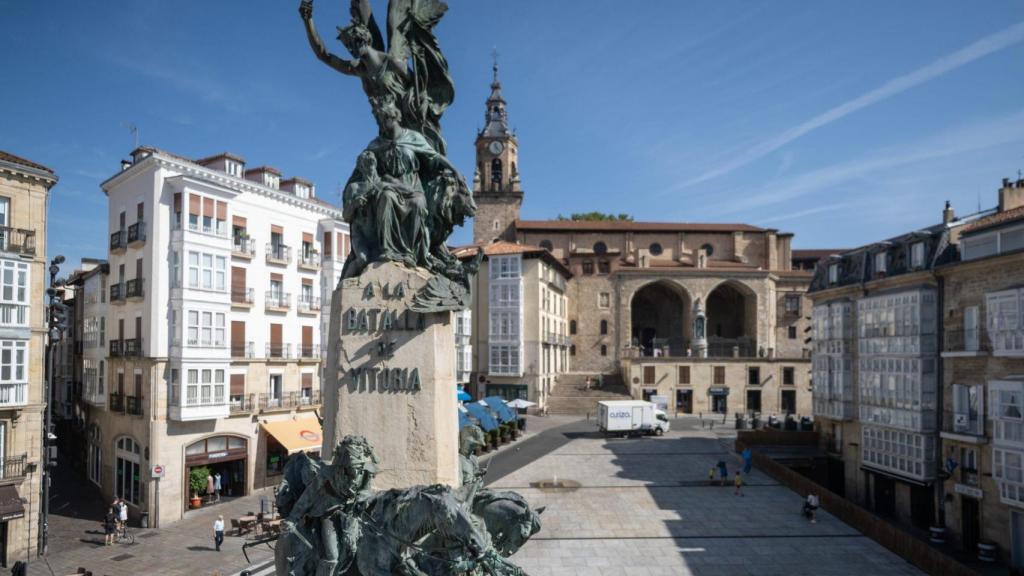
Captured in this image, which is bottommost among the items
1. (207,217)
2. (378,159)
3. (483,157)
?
(378,159)

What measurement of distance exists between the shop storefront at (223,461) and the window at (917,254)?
28985mm

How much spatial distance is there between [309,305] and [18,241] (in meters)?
11.8

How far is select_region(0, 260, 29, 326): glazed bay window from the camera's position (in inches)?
783

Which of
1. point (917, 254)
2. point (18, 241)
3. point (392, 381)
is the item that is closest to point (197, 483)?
point (18, 241)

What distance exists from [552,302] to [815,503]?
1392 inches

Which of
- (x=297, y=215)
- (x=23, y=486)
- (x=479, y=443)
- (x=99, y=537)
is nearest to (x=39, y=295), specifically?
(x=23, y=486)

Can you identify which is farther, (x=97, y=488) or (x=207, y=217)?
(x=97, y=488)

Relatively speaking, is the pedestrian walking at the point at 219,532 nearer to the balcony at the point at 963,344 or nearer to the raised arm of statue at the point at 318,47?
the raised arm of statue at the point at 318,47

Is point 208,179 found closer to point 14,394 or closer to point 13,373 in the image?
point 13,373

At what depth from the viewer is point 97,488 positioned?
28.1 metres

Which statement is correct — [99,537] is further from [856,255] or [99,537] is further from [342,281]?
[856,255]

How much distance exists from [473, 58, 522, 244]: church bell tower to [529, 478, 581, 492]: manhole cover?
41723 mm

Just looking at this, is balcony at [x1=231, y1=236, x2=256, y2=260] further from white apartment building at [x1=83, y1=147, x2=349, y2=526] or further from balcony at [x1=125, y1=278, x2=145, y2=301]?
balcony at [x1=125, y1=278, x2=145, y2=301]

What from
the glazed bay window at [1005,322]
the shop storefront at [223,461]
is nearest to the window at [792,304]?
the glazed bay window at [1005,322]
